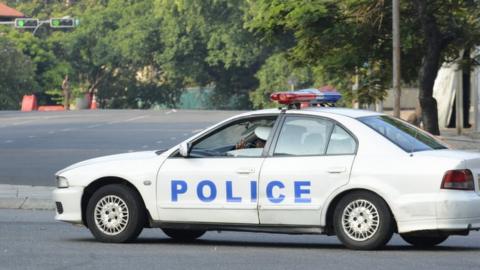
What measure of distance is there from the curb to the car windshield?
244 inches

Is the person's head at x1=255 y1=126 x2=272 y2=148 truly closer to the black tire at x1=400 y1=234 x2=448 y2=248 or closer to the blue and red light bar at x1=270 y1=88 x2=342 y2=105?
the blue and red light bar at x1=270 y1=88 x2=342 y2=105

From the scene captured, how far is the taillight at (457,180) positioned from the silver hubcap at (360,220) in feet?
2.23

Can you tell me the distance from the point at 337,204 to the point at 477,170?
4.20ft

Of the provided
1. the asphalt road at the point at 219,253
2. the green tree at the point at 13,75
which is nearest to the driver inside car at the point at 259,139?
the asphalt road at the point at 219,253

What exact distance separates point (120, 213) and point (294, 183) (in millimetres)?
1769

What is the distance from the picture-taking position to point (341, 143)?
11555 millimetres

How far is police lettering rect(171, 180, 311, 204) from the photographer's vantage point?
37.5 ft

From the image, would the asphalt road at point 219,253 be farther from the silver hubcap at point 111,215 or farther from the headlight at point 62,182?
the headlight at point 62,182

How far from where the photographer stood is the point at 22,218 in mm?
15227

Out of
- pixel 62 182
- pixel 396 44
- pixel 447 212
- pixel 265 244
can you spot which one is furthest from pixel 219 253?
pixel 396 44

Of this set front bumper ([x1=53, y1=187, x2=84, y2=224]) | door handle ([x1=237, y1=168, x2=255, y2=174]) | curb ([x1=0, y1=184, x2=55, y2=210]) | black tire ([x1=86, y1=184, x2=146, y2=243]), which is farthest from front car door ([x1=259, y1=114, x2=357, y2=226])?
curb ([x1=0, y1=184, x2=55, y2=210])

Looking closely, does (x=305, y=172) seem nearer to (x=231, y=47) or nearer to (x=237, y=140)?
(x=237, y=140)

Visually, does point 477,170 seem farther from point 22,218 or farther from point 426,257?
point 22,218

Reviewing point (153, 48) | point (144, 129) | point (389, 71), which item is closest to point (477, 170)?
point (389, 71)
